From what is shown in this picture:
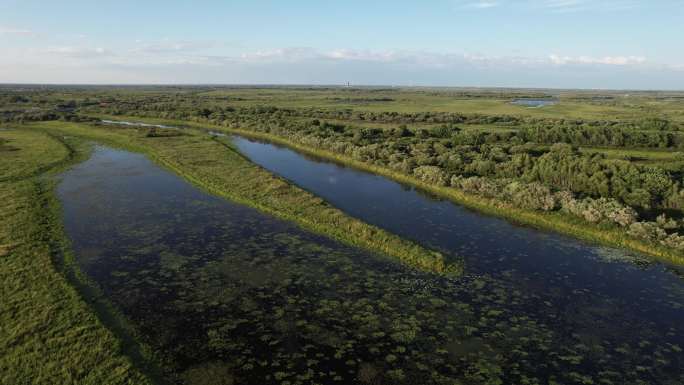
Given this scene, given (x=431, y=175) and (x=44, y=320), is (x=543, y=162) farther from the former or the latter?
(x=44, y=320)

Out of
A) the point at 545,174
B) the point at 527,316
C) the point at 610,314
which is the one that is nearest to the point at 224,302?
the point at 527,316

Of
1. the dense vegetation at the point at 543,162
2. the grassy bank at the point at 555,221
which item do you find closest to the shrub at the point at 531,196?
the dense vegetation at the point at 543,162

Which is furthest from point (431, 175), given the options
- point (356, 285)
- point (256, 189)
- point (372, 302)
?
point (372, 302)

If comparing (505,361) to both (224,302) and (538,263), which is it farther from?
(224,302)

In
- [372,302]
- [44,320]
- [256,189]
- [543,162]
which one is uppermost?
[543,162]

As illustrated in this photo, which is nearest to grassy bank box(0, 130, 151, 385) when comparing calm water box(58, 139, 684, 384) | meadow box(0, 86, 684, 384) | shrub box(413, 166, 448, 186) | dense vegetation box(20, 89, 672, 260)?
meadow box(0, 86, 684, 384)

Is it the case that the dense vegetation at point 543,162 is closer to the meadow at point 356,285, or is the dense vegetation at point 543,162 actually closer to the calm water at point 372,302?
the meadow at point 356,285

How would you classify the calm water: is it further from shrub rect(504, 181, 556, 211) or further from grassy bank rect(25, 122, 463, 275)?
shrub rect(504, 181, 556, 211)
